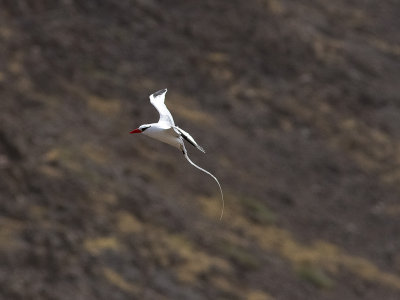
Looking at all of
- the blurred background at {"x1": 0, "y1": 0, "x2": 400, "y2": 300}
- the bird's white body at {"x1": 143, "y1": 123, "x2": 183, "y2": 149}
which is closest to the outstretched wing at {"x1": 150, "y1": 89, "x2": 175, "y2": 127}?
the bird's white body at {"x1": 143, "y1": 123, "x2": 183, "y2": 149}

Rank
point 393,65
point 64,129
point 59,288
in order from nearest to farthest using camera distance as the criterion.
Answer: point 59,288
point 64,129
point 393,65

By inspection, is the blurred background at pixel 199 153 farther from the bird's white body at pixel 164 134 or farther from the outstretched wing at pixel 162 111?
the bird's white body at pixel 164 134

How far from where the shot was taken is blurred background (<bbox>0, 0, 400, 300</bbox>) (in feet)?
97.4

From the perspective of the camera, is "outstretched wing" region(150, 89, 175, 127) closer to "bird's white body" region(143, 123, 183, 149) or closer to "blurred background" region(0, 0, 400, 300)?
"bird's white body" region(143, 123, 183, 149)

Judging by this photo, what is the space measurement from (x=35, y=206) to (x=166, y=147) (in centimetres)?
939

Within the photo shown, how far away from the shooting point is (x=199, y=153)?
37562mm

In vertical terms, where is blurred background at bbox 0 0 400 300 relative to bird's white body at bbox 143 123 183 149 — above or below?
above

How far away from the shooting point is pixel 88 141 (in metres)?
34.6

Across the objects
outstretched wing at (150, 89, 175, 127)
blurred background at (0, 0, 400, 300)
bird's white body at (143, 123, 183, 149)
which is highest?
blurred background at (0, 0, 400, 300)

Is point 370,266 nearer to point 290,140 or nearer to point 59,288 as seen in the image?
point 290,140

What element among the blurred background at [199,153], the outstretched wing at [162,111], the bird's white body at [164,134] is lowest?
the bird's white body at [164,134]

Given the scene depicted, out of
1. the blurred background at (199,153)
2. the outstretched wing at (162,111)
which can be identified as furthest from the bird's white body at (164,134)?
the blurred background at (199,153)

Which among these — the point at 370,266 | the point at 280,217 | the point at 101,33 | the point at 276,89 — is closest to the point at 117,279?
the point at 280,217

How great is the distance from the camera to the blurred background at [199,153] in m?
29.7
